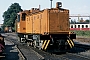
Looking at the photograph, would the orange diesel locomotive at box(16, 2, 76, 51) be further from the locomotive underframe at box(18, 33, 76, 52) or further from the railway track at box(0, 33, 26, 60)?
the railway track at box(0, 33, 26, 60)

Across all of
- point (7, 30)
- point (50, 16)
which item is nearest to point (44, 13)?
point (50, 16)

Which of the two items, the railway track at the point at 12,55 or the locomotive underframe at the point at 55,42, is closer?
the railway track at the point at 12,55

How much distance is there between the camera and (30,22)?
2308 cm

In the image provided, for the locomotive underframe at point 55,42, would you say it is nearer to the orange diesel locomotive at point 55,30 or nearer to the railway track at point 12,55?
the orange diesel locomotive at point 55,30

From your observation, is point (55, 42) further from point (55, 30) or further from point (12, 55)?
point (12, 55)

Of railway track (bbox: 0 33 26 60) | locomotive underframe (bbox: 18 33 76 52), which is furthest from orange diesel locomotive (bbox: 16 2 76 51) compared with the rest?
railway track (bbox: 0 33 26 60)

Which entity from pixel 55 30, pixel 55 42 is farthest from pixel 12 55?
pixel 55 30

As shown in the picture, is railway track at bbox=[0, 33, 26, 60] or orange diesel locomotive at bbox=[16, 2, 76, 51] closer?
railway track at bbox=[0, 33, 26, 60]

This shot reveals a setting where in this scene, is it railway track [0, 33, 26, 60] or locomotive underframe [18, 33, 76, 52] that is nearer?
railway track [0, 33, 26, 60]

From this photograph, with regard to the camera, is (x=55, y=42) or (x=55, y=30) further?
(x=55, y=30)

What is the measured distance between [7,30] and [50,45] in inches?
3294

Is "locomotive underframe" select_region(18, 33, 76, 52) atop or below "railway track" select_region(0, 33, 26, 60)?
atop

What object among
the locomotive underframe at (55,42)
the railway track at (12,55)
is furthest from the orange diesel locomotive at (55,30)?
the railway track at (12,55)

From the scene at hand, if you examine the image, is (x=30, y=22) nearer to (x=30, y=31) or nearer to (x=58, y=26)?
(x=30, y=31)
